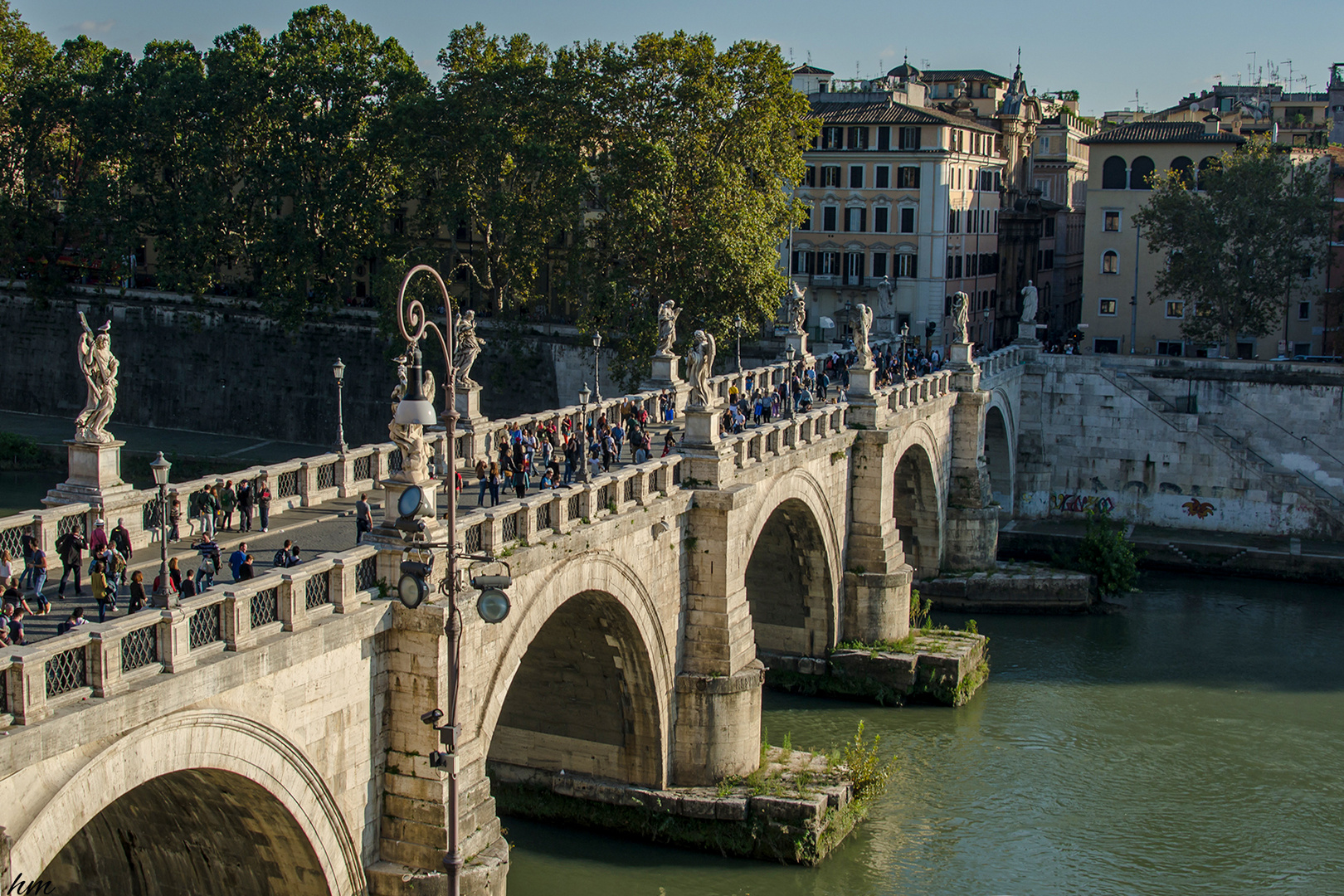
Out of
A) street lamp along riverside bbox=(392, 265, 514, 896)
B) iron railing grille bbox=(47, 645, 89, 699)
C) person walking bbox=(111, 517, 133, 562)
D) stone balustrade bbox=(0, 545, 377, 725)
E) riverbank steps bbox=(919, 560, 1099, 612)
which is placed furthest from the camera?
riverbank steps bbox=(919, 560, 1099, 612)

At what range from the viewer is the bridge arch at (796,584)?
33.8 m

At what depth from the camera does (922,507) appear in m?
42.5

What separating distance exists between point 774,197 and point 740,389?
1443 cm

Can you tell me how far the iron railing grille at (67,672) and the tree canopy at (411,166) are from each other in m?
30.1

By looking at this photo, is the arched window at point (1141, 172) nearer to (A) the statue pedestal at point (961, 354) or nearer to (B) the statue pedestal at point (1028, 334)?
(B) the statue pedestal at point (1028, 334)

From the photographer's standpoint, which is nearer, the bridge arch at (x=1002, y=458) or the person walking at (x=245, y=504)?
the person walking at (x=245, y=504)

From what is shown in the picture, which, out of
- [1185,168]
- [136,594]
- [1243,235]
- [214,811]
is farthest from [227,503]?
[1185,168]

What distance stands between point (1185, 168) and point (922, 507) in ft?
74.4

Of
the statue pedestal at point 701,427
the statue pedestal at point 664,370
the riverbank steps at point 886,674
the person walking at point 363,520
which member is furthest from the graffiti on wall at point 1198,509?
the person walking at point 363,520

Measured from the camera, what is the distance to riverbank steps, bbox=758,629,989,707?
33.8m

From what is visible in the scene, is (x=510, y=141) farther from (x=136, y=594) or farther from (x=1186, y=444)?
(x=136, y=594)

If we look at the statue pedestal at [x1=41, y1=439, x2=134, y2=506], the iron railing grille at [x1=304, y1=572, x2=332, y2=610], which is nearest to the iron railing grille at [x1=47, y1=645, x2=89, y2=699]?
the iron railing grille at [x1=304, y1=572, x2=332, y2=610]

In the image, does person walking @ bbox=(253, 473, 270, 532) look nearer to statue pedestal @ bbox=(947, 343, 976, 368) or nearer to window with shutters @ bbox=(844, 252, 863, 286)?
statue pedestal @ bbox=(947, 343, 976, 368)

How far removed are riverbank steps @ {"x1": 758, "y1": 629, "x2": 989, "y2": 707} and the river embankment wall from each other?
1792 centimetres
